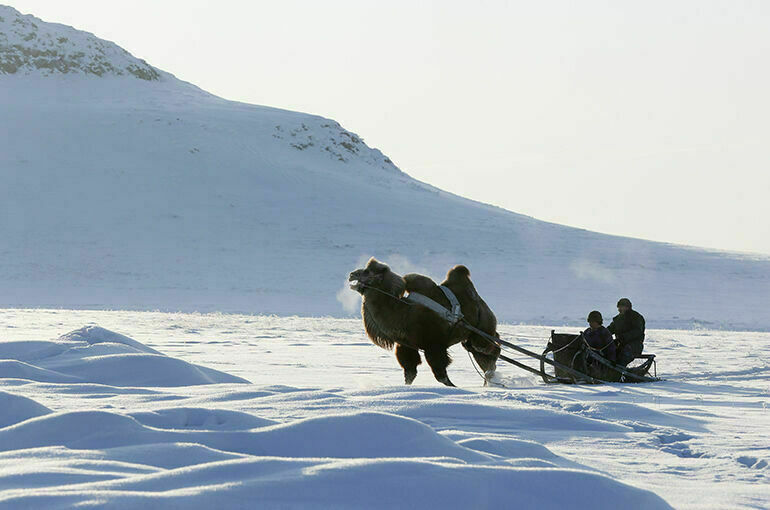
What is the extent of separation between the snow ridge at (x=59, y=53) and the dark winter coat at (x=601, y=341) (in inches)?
3506

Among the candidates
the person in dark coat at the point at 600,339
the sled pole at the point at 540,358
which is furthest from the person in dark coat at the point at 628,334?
the sled pole at the point at 540,358

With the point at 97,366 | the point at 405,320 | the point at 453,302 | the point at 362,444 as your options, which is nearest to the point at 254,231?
the point at 453,302

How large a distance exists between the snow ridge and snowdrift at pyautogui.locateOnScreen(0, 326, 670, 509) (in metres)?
92.2

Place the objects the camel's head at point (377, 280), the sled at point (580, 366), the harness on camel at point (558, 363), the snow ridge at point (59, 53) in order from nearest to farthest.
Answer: the camel's head at point (377, 280) → the harness on camel at point (558, 363) → the sled at point (580, 366) → the snow ridge at point (59, 53)

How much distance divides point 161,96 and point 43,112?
689 inches

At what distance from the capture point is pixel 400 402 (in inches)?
238

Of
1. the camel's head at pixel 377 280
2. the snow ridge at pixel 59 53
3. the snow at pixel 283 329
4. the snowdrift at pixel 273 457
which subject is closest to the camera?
the snowdrift at pixel 273 457

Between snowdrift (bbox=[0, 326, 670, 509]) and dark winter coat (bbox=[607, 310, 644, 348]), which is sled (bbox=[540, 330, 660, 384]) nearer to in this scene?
dark winter coat (bbox=[607, 310, 644, 348])

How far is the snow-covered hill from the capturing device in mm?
36781

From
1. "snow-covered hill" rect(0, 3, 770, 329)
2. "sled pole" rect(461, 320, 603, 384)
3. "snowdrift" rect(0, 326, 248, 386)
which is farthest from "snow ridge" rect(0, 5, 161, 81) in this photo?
"sled pole" rect(461, 320, 603, 384)

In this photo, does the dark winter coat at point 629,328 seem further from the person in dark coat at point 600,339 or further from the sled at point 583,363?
the sled at point 583,363

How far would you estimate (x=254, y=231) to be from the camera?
167 feet

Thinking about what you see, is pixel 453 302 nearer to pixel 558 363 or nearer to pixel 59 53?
pixel 558 363

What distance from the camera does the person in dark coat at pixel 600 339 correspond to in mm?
10344
